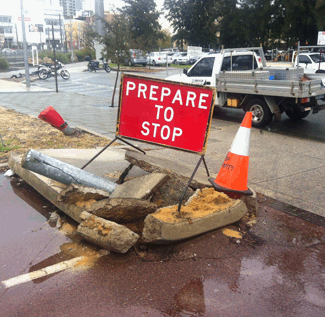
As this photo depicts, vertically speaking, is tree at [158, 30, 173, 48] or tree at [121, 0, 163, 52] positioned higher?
tree at [121, 0, 163, 52]

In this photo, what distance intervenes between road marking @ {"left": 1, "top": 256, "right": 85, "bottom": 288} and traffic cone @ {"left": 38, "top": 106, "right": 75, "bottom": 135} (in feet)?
16.1

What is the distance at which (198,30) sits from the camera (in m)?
42.1

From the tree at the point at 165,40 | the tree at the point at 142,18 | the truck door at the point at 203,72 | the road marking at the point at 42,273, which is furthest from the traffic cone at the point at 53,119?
the tree at the point at 165,40

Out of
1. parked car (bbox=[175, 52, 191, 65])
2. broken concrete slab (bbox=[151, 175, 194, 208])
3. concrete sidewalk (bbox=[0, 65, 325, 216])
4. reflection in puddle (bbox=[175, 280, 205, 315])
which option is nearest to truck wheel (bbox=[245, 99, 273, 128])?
concrete sidewalk (bbox=[0, 65, 325, 216])

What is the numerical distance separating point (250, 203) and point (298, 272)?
1214 millimetres

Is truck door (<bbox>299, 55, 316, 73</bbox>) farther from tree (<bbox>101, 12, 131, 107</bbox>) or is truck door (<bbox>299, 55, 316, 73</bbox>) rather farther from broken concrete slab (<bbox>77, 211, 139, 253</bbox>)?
broken concrete slab (<bbox>77, 211, 139, 253</bbox>)

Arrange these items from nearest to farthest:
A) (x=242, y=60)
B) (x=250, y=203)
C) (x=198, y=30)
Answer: (x=250, y=203) → (x=242, y=60) → (x=198, y=30)

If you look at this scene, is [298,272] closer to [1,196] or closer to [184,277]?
[184,277]

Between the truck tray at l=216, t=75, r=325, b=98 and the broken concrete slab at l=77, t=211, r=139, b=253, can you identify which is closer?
the broken concrete slab at l=77, t=211, r=139, b=253

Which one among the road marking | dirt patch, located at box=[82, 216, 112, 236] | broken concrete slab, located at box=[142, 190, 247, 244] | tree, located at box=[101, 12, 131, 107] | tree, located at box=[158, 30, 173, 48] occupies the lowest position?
the road marking

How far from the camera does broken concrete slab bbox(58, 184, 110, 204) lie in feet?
13.4

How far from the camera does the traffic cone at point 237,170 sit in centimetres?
463

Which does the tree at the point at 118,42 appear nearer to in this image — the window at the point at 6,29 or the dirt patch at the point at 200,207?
the dirt patch at the point at 200,207

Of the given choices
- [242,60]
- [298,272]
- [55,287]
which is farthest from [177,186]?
[242,60]
